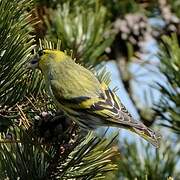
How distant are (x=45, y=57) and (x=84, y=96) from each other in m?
0.14

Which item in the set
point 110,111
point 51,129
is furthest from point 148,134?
point 51,129

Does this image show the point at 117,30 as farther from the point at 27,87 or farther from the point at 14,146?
the point at 14,146

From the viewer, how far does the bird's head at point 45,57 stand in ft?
4.01

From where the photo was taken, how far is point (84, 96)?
4.31 ft

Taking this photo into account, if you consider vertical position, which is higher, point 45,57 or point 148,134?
point 45,57

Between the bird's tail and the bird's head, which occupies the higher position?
the bird's head

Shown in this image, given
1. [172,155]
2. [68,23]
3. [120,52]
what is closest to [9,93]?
[68,23]

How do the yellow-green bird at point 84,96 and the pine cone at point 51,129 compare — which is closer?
the pine cone at point 51,129

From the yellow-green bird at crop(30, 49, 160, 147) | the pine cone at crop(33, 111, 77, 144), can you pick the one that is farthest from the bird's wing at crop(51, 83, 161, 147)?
the pine cone at crop(33, 111, 77, 144)

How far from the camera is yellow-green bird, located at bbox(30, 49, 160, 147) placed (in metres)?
1.24

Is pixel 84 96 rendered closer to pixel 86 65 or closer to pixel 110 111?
pixel 110 111

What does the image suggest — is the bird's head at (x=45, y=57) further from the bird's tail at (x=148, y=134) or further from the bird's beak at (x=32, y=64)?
the bird's tail at (x=148, y=134)

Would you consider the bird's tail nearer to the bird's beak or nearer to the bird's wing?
the bird's wing

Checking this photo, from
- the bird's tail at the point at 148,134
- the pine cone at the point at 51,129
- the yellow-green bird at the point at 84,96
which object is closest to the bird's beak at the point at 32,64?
the yellow-green bird at the point at 84,96
